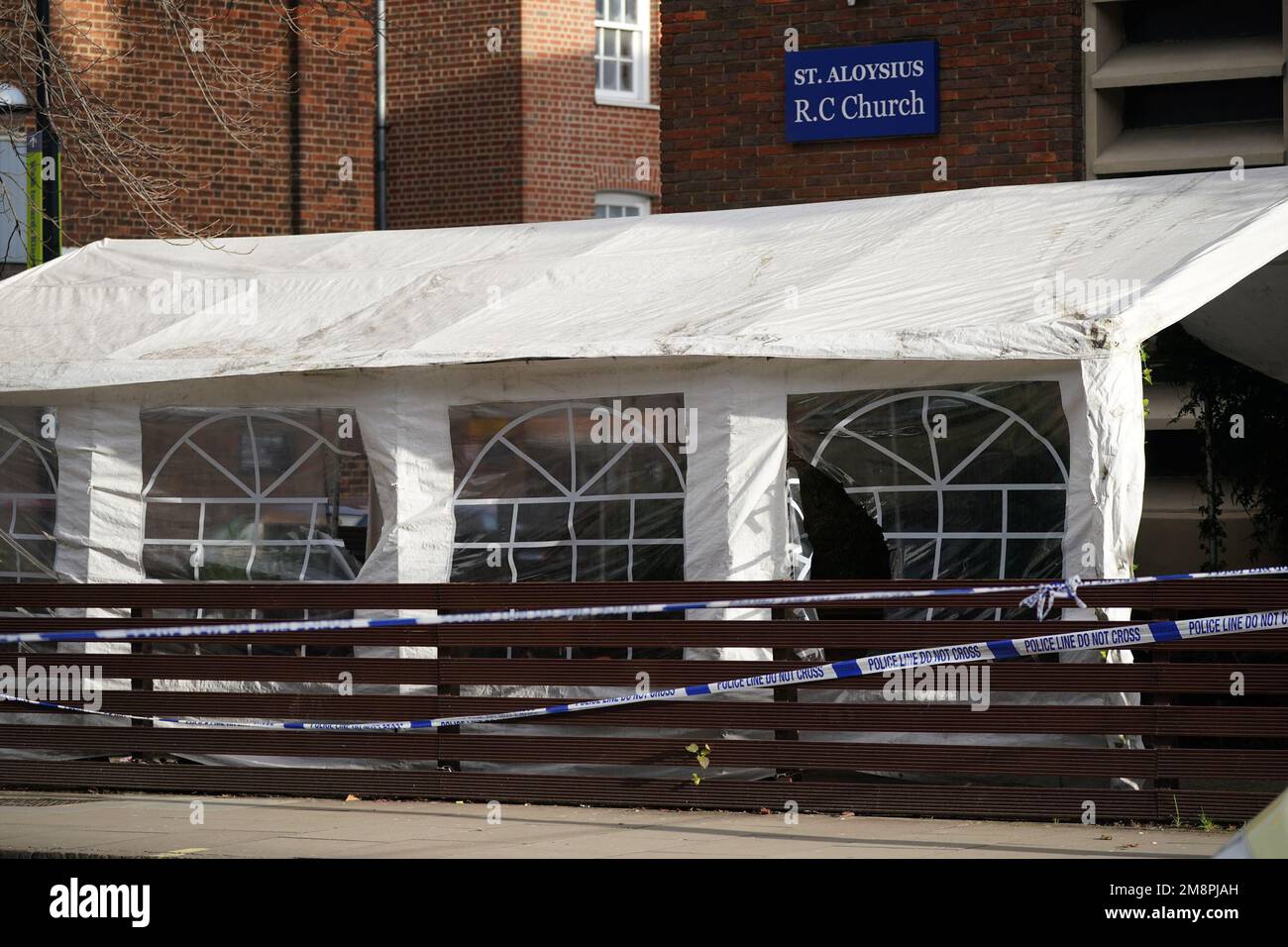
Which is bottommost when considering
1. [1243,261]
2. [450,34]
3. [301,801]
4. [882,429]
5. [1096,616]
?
[301,801]

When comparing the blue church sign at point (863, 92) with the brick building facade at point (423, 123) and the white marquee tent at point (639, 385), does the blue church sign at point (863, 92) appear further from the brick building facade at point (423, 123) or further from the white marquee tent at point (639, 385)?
the brick building facade at point (423, 123)

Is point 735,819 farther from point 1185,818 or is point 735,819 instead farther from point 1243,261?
point 1243,261

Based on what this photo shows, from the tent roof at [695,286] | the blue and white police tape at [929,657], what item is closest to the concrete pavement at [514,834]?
the blue and white police tape at [929,657]

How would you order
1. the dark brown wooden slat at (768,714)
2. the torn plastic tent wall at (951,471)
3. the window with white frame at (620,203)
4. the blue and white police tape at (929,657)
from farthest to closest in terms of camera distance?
the window with white frame at (620,203)
the torn plastic tent wall at (951,471)
the dark brown wooden slat at (768,714)
the blue and white police tape at (929,657)

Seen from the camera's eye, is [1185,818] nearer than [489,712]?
Yes

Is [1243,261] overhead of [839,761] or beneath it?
overhead

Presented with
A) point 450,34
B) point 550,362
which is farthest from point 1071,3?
point 450,34

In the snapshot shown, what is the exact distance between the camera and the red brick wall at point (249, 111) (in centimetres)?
2414

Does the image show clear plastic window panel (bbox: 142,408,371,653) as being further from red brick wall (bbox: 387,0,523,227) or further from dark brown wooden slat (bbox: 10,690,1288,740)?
red brick wall (bbox: 387,0,523,227)

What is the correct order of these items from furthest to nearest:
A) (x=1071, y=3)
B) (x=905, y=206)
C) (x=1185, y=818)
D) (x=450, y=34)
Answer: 1. (x=450, y=34)
2. (x=1071, y=3)
3. (x=905, y=206)
4. (x=1185, y=818)

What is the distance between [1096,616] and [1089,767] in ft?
2.27

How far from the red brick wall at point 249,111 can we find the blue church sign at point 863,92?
33.9ft

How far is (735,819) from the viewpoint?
867cm

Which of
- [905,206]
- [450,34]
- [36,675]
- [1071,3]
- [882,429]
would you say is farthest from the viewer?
[450,34]
